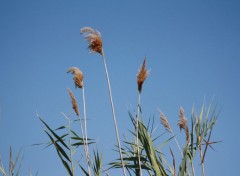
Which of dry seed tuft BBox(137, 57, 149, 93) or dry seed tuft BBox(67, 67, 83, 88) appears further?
dry seed tuft BBox(67, 67, 83, 88)

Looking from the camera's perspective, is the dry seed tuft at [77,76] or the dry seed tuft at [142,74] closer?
the dry seed tuft at [142,74]

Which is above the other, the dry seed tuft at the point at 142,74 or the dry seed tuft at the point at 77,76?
the dry seed tuft at the point at 77,76

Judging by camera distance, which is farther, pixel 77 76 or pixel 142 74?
pixel 77 76

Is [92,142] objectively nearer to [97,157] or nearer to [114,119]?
[97,157]

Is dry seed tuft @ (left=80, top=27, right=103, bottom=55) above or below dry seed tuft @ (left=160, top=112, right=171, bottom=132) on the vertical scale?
above

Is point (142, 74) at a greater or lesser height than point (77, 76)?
lesser

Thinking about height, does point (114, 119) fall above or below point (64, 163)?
above

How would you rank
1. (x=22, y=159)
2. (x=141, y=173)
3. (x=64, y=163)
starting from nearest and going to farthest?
1. (x=141, y=173)
2. (x=64, y=163)
3. (x=22, y=159)

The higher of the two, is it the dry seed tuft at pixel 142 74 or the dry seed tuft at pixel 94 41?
the dry seed tuft at pixel 94 41

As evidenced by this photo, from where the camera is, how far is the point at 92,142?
139 inches

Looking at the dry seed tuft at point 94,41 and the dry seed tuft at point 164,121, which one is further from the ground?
the dry seed tuft at point 94,41

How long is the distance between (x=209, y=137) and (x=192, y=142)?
23 cm

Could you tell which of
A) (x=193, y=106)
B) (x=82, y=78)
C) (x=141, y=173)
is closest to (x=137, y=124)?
(x=141, y=173)

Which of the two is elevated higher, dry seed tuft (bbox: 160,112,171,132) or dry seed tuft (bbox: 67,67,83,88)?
dry seed tuft (bbox: 67,67,83,88)
